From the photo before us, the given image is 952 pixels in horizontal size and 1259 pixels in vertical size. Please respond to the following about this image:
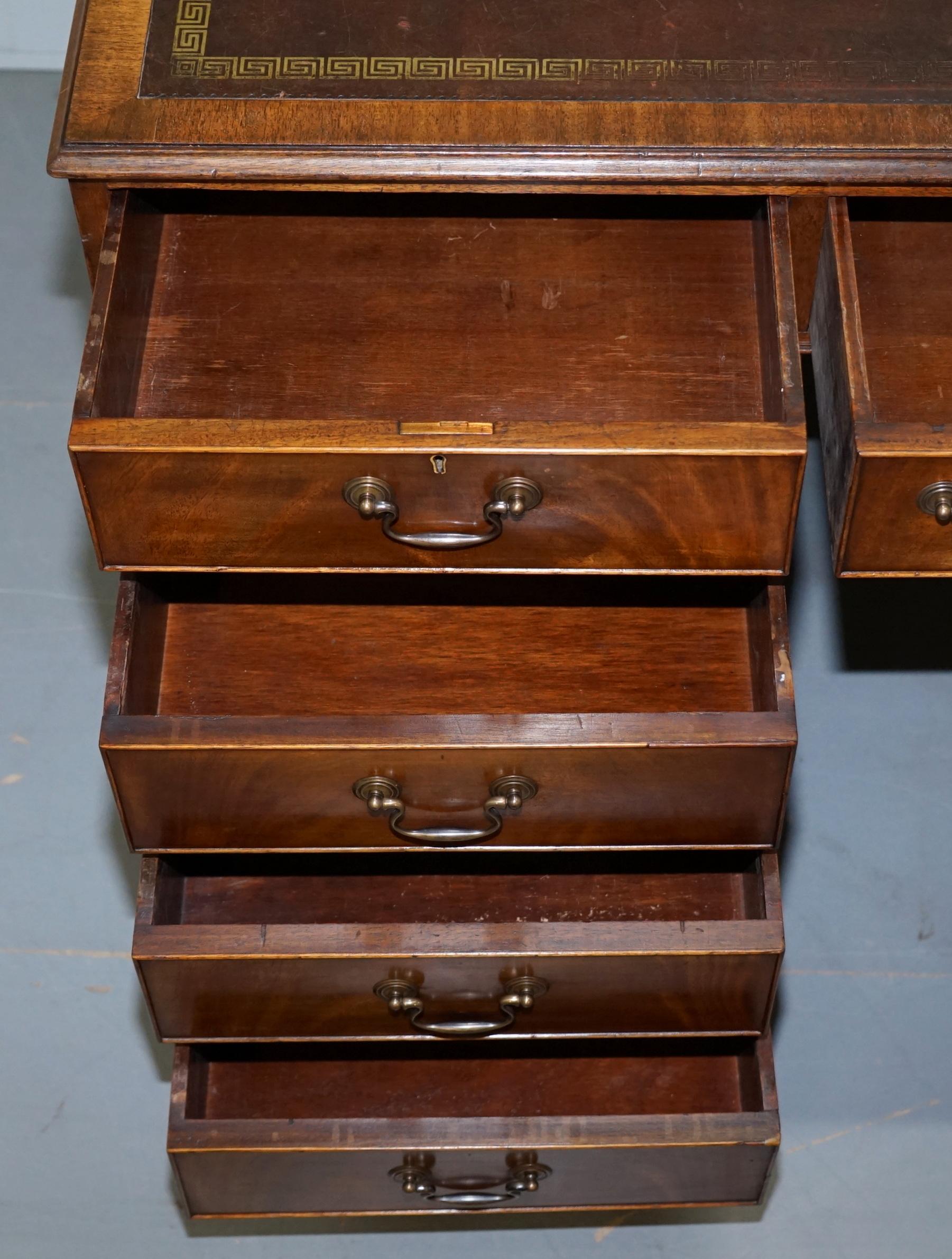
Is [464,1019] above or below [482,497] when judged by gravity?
below

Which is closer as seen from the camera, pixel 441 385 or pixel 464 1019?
pixel 441 385

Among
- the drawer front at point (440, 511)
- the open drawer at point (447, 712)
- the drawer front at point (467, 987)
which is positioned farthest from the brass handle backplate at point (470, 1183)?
the drawer front at point (440, 511)

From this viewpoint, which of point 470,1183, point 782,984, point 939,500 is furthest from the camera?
point 782,984

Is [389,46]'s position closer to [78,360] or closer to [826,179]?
[826,179]

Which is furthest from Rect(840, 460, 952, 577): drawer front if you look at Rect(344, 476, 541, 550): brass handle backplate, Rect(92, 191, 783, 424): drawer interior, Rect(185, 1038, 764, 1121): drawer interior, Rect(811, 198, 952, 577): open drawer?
Rect(185, 1038, 764, 1121): drawer interior

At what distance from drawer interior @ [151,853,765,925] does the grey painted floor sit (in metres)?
0.36

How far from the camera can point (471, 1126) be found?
5.47 ft

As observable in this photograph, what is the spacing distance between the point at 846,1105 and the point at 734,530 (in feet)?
2.78

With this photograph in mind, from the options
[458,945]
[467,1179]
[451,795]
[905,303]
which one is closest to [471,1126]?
[467,1179]

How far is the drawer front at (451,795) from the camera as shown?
1.47 metres

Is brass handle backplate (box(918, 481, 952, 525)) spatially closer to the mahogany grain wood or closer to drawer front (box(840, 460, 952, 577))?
drawer front (box(840, 460, 952, 577))

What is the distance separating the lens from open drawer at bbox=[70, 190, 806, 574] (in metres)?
1.35

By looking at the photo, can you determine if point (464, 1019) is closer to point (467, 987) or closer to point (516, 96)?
point (467, 987)

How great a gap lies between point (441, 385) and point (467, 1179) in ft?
2.43
